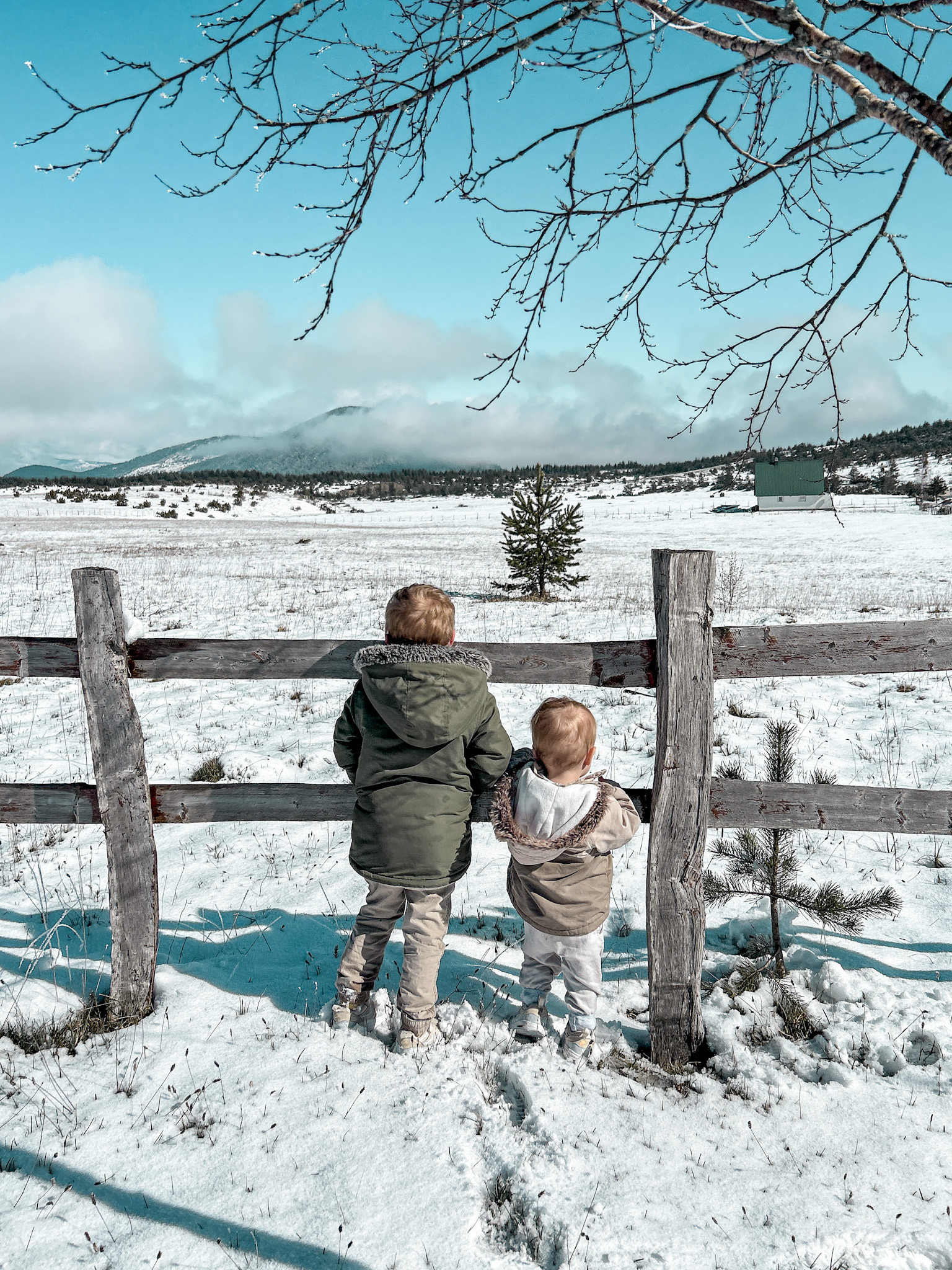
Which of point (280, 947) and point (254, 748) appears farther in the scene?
point (254, 748)

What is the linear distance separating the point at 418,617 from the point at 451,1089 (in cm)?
187

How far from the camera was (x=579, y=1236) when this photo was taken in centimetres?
211

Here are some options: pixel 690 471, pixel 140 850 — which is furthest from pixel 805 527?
pixel 690 471

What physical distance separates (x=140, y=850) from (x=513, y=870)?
1684 mm

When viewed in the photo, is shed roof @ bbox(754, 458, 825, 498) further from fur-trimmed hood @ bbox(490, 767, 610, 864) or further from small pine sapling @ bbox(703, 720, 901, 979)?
fur-trimmed hood @ bbox(490, 767, 610, 864)

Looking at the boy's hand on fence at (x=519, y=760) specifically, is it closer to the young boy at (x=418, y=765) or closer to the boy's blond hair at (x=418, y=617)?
the young boy at (x=418, y=765)

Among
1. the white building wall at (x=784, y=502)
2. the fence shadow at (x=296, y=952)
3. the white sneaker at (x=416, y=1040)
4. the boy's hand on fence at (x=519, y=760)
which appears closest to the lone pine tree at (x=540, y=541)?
the fence shadow at (x=296, y=952)

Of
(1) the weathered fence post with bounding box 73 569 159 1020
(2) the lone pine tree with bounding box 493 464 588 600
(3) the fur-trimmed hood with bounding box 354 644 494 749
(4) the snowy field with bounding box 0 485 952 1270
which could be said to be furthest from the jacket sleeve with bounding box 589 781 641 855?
(2) the lone pine tree with bounding box 493 464 588 600

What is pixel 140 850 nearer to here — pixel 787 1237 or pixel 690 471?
pixel 787 1237

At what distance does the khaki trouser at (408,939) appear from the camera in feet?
9.70

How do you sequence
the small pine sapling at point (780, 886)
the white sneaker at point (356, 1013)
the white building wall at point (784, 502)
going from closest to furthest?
the white sneaker at point (356, 1013) → the small pine sapling at point (780, 886) → the white building wall at point (784, 502)

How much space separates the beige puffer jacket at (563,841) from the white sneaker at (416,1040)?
2.07 ft

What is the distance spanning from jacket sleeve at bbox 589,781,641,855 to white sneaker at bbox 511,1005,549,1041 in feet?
2.73

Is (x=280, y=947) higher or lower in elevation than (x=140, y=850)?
lower
